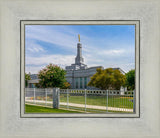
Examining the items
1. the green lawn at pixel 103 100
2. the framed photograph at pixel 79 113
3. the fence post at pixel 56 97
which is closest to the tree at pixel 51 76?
the fence post at pixel 56 97

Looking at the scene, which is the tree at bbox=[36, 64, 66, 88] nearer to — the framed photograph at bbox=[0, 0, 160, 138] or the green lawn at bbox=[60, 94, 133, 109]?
the green lawn at bbox=[60, 94, 133, 109]

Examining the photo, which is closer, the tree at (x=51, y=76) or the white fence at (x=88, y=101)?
the white fence at (x=88, y=101)

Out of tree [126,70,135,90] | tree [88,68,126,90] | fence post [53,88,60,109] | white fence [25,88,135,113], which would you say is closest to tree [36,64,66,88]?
white fence [25,88,135,113]

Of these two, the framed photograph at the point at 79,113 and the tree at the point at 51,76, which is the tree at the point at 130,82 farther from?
the framed photograph at the point at 79,113

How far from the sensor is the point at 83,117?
1963 mm

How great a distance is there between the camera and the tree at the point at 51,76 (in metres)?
6.07

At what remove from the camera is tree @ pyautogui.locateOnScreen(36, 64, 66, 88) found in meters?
6.07

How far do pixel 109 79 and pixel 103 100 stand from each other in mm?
2931

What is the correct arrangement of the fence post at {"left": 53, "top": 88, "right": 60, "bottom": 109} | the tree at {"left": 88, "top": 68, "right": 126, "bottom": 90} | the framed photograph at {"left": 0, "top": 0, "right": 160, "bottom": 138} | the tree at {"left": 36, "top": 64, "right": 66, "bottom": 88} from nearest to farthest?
the framed photograph at {"left": 0, "top": 0, "right": 160, "bottom": 138} < the fence post at {"left": 53, "top": 88, "right": 60, "bottom": 109} < the tree at {"left": 36, "top": 64, "right": 66, "bottom": 88} < the tree at {"left": 88, "top": 68, "right": 126, "bottom": 90}

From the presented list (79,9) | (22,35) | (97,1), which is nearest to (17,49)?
(22,35)

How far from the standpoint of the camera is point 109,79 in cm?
642

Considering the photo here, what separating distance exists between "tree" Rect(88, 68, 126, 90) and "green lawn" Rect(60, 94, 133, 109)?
2.55 m

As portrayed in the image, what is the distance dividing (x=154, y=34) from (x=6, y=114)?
251 centimetres

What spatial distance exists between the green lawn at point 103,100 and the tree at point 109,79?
255cm
